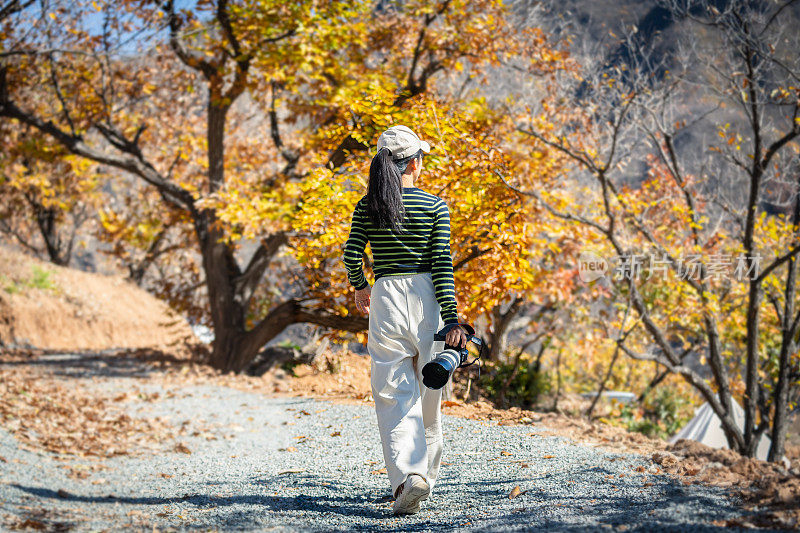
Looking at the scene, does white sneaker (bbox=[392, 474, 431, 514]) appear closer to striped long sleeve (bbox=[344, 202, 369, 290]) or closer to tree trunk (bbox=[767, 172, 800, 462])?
striped long sleeve (bbox=[344, 202, 369, 290])

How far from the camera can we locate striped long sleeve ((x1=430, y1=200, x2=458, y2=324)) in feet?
10.8

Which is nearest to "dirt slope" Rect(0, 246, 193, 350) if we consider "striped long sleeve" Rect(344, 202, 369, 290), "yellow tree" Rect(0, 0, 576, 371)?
"yellow tree" Rect(0, 0, 576, 371)

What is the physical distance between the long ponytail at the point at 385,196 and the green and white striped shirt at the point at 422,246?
53 millimetres

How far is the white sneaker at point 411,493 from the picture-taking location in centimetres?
324

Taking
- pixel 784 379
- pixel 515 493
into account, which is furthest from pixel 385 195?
pixel 784 379

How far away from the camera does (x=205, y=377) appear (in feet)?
34.1

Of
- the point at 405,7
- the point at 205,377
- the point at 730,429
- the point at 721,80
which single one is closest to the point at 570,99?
the point at 721,80

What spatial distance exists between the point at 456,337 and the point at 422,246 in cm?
47

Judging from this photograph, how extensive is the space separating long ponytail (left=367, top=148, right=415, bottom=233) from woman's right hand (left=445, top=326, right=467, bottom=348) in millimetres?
539

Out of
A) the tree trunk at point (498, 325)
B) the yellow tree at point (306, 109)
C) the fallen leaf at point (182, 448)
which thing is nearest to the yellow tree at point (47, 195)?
→ the yellow tree at point (306, 109)

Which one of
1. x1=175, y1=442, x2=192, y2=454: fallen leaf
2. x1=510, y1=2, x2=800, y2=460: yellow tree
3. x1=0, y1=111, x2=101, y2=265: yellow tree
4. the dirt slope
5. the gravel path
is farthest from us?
x1=0, y1=111, x2=101, y2=265: yellow tree

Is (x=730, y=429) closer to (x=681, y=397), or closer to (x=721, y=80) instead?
(x=721, y=80)

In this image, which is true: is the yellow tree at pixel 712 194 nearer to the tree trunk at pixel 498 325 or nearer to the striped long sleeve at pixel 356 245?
the tree trunk at pixel 498 325

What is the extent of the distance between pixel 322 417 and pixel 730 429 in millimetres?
5586
